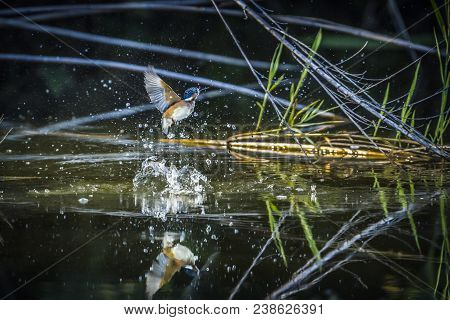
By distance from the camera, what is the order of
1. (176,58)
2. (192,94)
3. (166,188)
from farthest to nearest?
1. (176,58)
2. (192,94)
3. (166,188)

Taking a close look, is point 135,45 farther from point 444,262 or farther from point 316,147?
point 444,262

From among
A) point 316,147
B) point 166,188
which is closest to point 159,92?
point 166,188

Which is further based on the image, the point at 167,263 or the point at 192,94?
the point at 192,94

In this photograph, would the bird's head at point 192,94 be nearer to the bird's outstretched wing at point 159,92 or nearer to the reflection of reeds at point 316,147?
the bird's outstretched wing at point 159,92

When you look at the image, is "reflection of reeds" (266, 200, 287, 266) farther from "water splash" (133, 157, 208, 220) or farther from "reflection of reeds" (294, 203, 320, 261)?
"water splash" (133, 157, 208, 220)

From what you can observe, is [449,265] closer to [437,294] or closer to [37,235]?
[437,294]

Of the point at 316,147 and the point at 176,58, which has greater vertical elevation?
the point at 176,58
